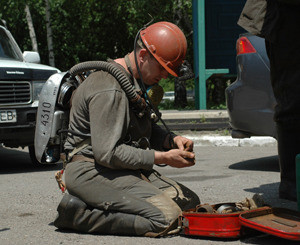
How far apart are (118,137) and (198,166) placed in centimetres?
405

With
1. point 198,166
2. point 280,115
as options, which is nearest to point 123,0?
point 198,166

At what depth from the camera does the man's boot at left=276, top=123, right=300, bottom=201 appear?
201 inches

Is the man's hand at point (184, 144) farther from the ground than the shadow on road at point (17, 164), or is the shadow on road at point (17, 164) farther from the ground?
the man's hand at point (184, 144)

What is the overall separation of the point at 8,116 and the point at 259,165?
335cm

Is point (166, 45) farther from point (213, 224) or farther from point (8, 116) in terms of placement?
point (8, 116)

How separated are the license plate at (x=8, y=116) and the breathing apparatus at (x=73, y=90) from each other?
3437 millimetres

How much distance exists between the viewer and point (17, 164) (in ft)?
29.5

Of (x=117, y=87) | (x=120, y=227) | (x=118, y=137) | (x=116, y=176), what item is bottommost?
(x=120, y=227)

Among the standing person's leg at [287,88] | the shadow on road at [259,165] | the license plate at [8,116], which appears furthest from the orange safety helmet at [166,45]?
the license plate at [8,116]

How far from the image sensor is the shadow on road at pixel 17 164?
324 inches

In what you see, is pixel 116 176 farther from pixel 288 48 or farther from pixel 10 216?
pixel 288 48

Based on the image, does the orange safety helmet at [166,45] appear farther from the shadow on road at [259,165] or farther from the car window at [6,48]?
the car window at [6,48]

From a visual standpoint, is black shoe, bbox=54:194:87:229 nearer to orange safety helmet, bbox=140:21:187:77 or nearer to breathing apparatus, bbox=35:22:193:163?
breathing apparatus, bbox=35:22:193:163

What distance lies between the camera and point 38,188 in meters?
6.45
